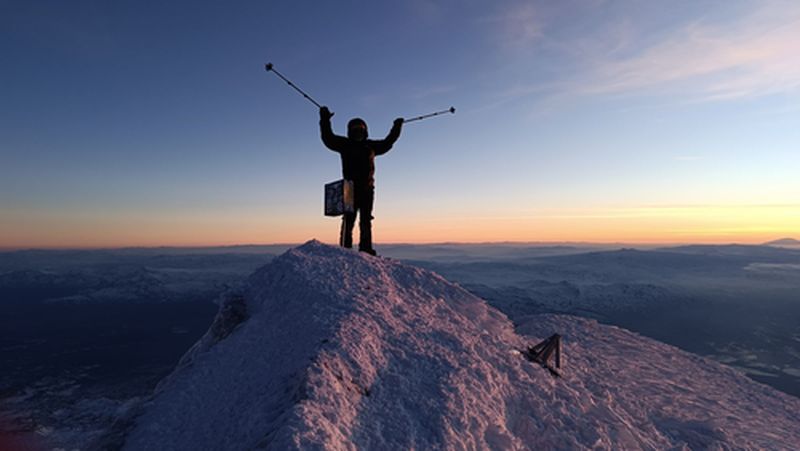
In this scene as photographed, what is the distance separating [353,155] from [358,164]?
0.83 feet

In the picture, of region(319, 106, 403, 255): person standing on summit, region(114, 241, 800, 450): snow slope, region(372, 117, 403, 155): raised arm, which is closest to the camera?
region(114, 241, 800, 450): snow slope

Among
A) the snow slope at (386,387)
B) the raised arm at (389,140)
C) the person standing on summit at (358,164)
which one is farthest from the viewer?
the raised arm at (389,140)

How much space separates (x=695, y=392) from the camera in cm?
783

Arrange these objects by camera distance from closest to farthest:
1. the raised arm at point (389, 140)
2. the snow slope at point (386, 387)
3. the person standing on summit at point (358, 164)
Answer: the snow slope at point (386, 387) → the person standing on summit at point (358, 164) → the raised arm at point (389, 140)

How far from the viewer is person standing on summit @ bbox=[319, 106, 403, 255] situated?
9.21 m

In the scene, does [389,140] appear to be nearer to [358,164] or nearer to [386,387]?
[358,164]

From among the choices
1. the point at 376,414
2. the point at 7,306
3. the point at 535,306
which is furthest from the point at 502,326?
the point at 7,306

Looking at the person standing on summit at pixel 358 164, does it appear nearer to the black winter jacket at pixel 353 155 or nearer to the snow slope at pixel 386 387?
the black winter jacket at pixel 353 155

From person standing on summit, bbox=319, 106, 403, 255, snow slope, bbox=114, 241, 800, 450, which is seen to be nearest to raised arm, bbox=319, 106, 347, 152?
person standing on summit, bbox=319, 106, 403, 255

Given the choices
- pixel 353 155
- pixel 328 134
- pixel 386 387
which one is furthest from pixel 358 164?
pixel 386 387

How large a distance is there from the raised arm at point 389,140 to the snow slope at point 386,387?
10.9 ft

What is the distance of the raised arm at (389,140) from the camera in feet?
31.7

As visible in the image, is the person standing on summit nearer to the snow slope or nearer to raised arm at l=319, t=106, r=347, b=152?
raised arm at l=319, t=106, r=347, b=152

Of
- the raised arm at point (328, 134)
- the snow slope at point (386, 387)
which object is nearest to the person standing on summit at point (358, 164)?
the raised arm at point (328, 134)
